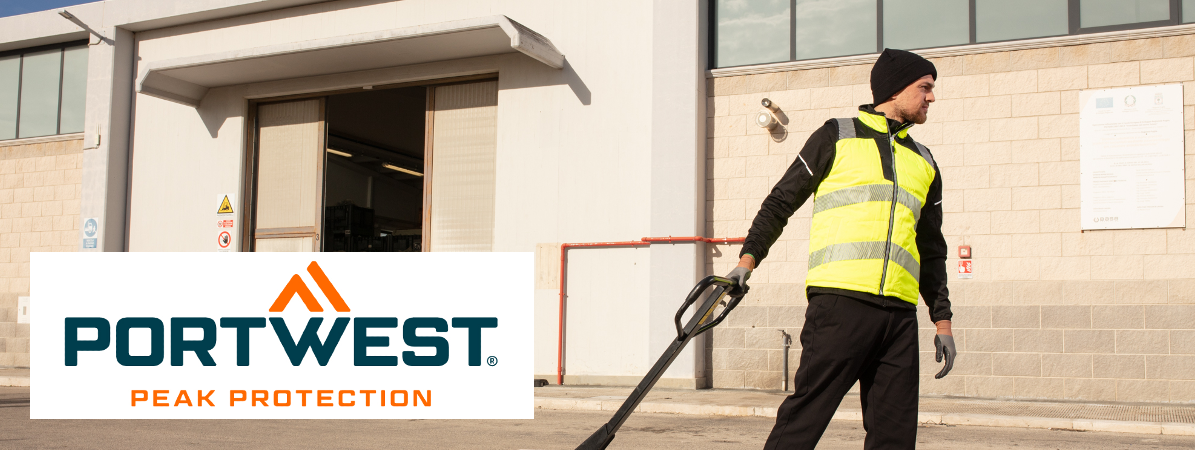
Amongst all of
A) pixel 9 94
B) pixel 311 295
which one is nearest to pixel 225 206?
pixel 311 295

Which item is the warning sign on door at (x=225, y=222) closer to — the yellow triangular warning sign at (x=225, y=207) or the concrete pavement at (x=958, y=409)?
the yellow triangular warning sign at (x=225, y=207)

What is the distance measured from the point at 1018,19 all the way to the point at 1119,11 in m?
0.98

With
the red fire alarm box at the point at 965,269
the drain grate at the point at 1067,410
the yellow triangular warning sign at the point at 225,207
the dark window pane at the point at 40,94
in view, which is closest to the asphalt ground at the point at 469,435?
the drain grate at the point at 1067,410

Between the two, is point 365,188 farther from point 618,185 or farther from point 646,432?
point 646,432

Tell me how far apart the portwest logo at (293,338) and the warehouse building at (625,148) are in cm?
283

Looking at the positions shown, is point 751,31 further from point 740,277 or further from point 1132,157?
point 740,277

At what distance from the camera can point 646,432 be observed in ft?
24.2

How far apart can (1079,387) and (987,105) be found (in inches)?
123

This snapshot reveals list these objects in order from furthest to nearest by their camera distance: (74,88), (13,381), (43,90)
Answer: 1. (43,90)
2. (74,88)
3. (13,381)

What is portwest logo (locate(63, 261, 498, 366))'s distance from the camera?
28.6 feet

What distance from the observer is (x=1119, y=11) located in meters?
10.3

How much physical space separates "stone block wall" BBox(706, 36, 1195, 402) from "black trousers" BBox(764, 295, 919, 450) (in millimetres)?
7472

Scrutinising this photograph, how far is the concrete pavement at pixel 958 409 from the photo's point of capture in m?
7.78

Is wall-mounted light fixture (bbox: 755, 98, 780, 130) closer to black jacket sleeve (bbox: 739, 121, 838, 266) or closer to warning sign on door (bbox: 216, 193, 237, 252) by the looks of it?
black jacket sleeve (bbox: 739, 121, 838, 266)
